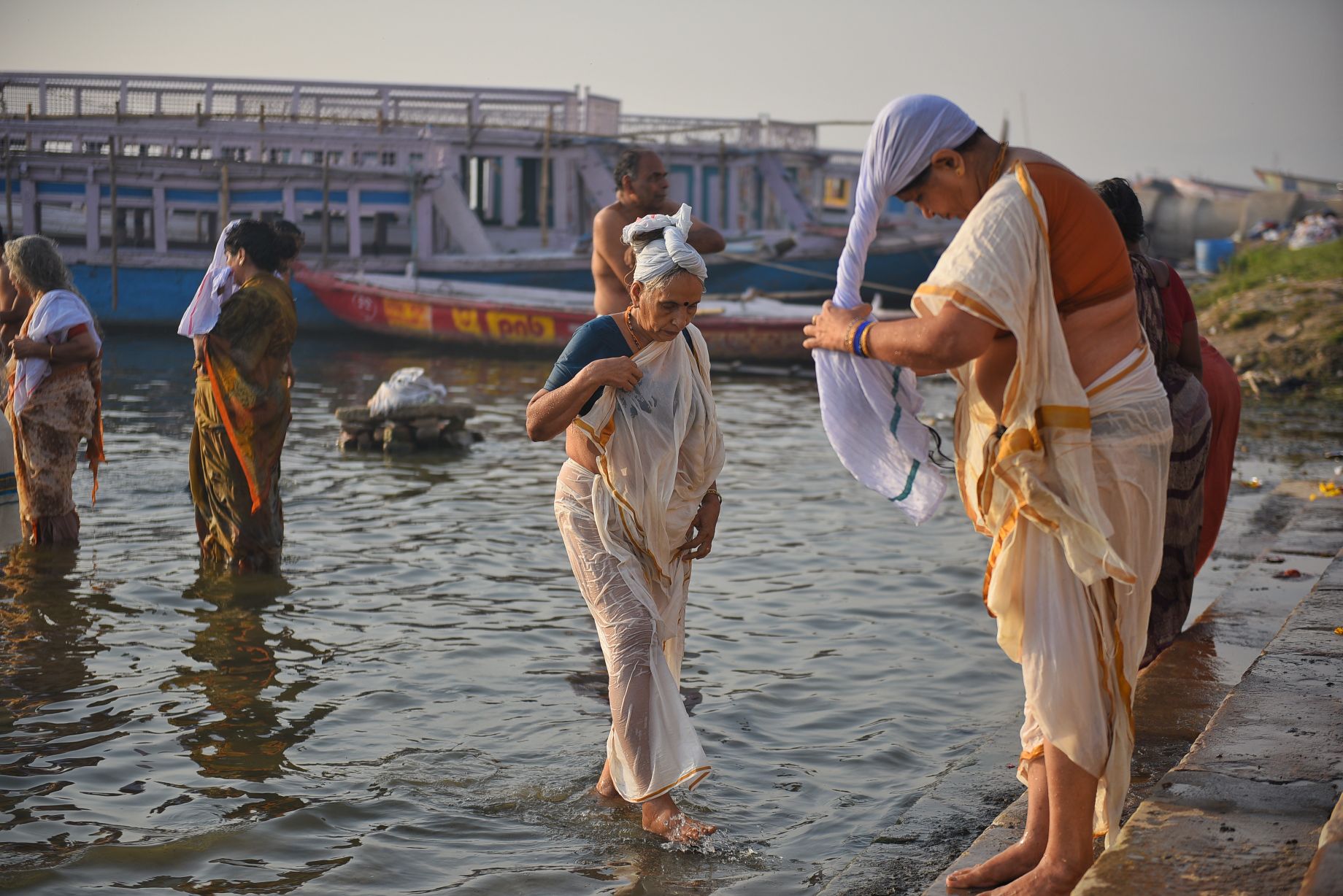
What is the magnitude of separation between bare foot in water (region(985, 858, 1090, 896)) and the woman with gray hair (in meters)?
5.38

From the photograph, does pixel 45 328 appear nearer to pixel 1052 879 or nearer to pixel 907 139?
pixel 907 139

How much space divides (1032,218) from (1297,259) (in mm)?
20180

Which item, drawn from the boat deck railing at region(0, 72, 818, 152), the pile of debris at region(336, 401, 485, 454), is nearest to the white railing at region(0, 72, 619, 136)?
the boat deck railing at region(0, 72, 818, 152)

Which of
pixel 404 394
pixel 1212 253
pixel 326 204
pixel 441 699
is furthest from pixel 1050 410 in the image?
pixel 1212 253

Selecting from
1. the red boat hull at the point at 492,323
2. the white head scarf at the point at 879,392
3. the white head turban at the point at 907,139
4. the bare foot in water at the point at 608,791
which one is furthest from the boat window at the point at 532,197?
the white head turban at the point at 907,139

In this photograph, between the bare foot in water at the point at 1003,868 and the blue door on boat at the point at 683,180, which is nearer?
the bare foot in water at the point at 1003,868

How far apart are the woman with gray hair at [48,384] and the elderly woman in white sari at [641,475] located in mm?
3837

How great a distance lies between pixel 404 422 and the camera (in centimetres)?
1092

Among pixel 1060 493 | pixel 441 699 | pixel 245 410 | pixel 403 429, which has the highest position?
pixel 1060 493

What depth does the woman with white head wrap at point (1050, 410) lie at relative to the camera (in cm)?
276

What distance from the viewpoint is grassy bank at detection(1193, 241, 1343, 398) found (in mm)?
14758

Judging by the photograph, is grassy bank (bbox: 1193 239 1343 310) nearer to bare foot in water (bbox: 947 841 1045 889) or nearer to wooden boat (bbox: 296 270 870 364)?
wooden boat (bbox: 296 270 870 364)

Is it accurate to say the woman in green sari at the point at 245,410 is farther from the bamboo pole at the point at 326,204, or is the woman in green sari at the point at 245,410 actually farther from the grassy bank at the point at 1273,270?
the bamboo pole at the point at 326,204

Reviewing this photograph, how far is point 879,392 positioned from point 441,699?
267 centimetres
